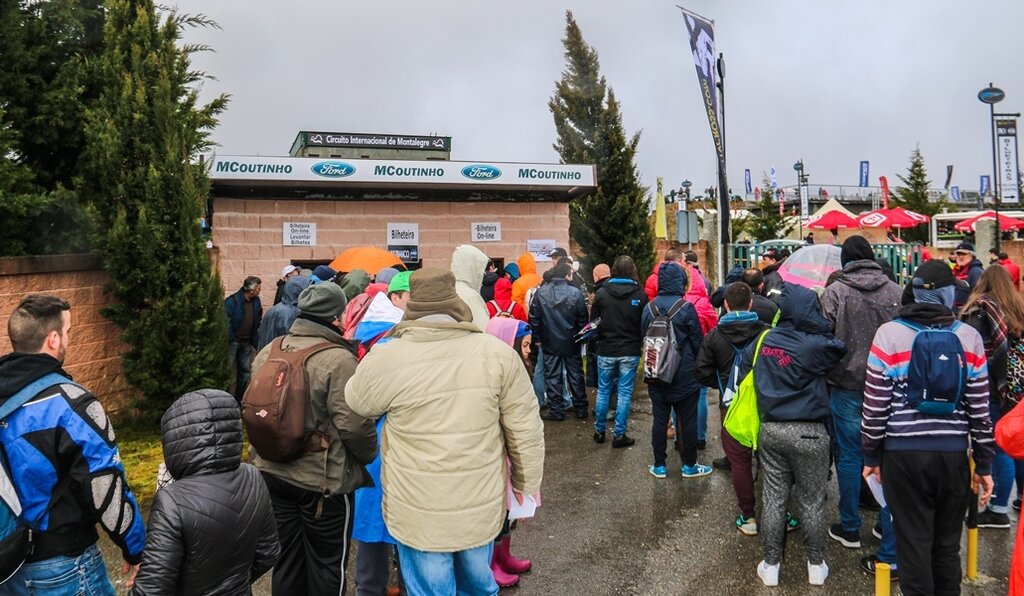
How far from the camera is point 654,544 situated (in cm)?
473

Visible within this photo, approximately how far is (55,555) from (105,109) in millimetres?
6290

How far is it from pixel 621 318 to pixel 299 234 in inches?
269

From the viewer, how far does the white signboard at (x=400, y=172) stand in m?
10.3

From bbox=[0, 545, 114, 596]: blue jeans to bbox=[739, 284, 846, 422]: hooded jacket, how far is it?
369cm

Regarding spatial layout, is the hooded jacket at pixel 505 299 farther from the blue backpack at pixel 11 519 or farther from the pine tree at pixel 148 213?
the blue backpack at pixel 11 519

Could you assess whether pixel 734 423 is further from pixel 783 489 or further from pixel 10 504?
pixel 10 504

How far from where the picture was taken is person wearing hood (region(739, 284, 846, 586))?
159 inches

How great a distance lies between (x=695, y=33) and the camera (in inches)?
444

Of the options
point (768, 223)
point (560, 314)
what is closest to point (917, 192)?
point (768, 223)

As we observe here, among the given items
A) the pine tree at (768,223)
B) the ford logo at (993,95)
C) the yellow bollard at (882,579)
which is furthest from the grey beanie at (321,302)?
the pine tree at (768,223)

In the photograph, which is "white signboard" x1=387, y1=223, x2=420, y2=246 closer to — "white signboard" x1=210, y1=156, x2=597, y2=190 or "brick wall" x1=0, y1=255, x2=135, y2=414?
"white signboard" x1=210, y1=156, x2=597, y2=190

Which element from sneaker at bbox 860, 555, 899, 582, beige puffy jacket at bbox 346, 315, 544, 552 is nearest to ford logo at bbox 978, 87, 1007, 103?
sneaker at bbox 860, 555, 899, 582

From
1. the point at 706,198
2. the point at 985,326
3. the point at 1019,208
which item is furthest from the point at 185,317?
the point at 1019,208

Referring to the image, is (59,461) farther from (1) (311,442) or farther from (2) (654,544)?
(2) (654,544)
